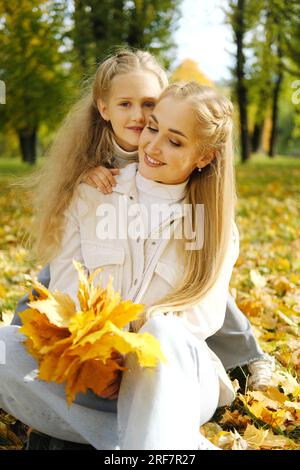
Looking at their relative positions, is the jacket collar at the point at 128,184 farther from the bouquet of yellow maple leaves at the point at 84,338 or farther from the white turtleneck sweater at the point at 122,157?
the bouquet of yellow maple leaves at the point at 84,338

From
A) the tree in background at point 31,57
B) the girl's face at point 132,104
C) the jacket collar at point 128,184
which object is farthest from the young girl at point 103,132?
the tree in background at point 31,57

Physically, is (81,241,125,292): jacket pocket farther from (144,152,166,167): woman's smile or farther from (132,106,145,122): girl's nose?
(132,106,145,122): girl's nose

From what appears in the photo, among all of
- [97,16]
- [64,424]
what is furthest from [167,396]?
[97,16]

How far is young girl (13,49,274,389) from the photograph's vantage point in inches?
100.0

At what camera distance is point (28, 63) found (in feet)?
48.9

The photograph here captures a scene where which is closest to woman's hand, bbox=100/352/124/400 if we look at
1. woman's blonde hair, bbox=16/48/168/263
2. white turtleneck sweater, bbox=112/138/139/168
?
woman's blonde hair, bbox=16/48/168/263

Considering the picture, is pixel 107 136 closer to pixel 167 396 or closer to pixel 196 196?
pixel 196 196

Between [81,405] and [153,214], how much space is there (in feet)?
2.58

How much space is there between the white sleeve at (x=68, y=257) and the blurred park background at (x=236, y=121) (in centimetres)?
30

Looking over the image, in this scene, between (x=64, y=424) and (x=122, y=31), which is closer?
(x=64, y=424)

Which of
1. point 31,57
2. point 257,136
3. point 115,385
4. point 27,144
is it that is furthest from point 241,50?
point 115,385

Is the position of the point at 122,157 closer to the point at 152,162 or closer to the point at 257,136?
the point at 152,162

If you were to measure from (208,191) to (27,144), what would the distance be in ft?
70.3

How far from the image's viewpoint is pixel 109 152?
2.70 m
